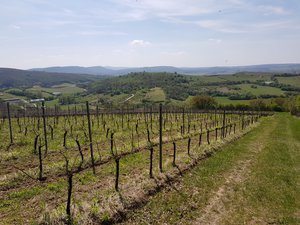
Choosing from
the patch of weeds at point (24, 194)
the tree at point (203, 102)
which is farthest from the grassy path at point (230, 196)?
the tree at point (203, 102)

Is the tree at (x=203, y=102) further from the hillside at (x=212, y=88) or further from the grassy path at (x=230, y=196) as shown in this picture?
the grassy path at (x=230, y=196)

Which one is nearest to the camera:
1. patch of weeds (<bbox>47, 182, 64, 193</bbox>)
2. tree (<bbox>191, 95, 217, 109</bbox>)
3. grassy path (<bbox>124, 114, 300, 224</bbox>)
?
grassy path (<bbox>124, 114, 300, 224</bbox>)

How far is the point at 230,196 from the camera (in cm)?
1197

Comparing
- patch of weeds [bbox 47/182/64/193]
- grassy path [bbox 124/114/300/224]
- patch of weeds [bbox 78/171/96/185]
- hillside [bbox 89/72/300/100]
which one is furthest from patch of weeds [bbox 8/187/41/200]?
hillside [bbox 89/72/300/100]

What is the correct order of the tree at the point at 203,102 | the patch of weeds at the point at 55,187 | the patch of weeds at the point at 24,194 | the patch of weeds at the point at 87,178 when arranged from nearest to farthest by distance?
the patch of weeds at the point at 24,194, the patch of weeds at the point at 55,187, the patch of weeds at the point at 87,178, the tree at the point at 203,102

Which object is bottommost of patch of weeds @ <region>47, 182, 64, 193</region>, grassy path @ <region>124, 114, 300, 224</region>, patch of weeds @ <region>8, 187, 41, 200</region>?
grassy path @ <region>124, 114, 300, 224</region>

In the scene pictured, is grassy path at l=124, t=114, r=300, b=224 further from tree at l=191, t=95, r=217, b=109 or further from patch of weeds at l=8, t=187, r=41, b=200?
tree at l=191, t=95, r=217, b=109

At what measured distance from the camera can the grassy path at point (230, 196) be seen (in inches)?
388

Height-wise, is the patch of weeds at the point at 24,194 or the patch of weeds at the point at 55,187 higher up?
the patch of weeds at the point at 24,194

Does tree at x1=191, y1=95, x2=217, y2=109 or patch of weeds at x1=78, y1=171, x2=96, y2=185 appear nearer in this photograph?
patch of weeds at x1=78, y1=171, x2=96, y2=185

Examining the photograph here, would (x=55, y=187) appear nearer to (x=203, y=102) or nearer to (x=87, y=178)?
(x=87, y=178)

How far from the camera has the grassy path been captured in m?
9.85

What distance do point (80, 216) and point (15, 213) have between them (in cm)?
240

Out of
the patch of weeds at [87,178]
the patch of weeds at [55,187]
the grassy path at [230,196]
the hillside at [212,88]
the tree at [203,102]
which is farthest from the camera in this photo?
the hillside at [212,88]
